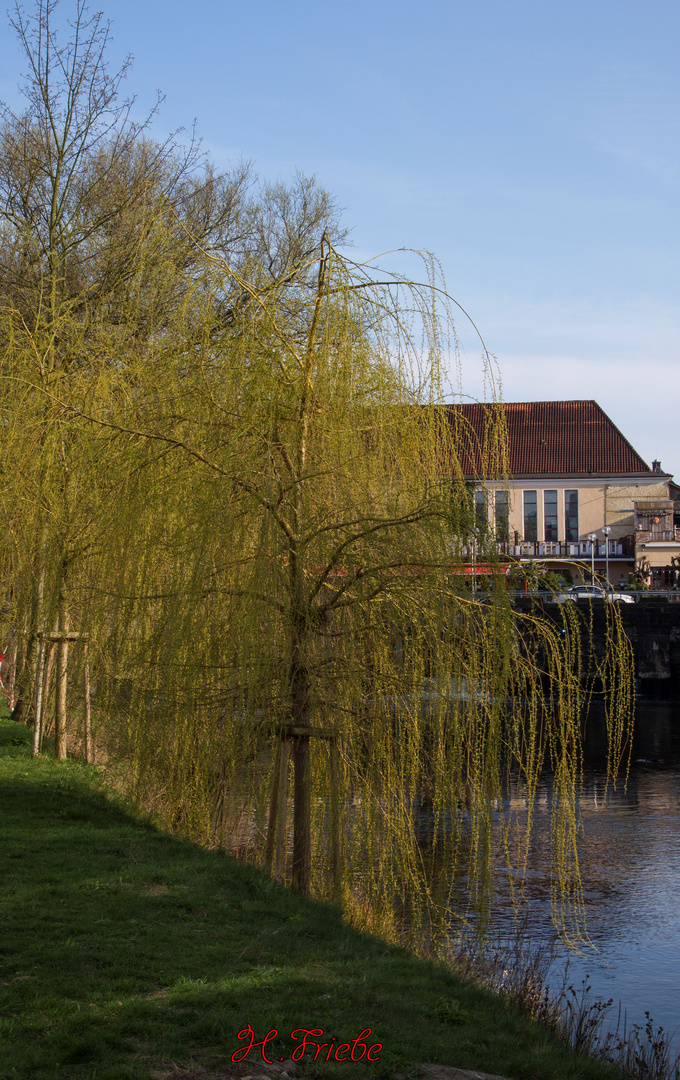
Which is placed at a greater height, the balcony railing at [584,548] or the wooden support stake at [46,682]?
the balcony railing at [584,548]

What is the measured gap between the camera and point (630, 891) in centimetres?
1243

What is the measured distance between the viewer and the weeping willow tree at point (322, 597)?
6.72 meters

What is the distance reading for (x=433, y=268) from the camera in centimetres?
730

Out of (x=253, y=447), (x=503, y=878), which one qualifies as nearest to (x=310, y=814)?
(x=253, y=447)

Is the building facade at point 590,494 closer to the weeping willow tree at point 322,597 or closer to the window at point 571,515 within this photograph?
the window at point 571,515

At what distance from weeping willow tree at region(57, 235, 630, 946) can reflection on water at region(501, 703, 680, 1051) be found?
2.99m

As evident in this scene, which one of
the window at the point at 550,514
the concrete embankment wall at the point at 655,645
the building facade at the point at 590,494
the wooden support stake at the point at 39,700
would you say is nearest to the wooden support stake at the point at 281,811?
the wooden support stake at the point at 39,700

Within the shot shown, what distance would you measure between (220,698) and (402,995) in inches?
91.5

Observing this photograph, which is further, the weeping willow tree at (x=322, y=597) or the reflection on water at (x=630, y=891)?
the reflection on water at (x=630, y=891)

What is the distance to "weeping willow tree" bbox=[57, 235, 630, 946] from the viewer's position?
6719 mm

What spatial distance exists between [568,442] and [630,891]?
48.0 meters

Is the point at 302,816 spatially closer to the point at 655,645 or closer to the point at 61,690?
the point at 61,690

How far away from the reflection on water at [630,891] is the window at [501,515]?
14.4ft
